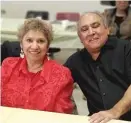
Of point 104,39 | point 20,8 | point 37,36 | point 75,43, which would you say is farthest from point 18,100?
A: point 20,8

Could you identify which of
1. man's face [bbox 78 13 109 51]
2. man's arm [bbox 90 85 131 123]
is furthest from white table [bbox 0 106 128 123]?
man's face [bbox 78 13 109 51]

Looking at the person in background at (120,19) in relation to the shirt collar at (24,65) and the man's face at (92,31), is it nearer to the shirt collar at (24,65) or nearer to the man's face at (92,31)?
the man's face at (92,31)

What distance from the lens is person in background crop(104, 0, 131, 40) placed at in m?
3.80

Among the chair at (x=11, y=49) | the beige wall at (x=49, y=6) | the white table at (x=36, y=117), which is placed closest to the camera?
the white table at (x=36, y=117)

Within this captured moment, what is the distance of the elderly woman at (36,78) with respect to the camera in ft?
5.64

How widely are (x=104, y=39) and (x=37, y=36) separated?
46cm

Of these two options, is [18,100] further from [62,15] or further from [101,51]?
[62,15]

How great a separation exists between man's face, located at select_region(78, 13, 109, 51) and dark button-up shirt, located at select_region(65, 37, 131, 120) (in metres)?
0.06

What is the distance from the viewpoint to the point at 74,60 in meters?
1.97

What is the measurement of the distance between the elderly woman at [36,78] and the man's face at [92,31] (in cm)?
24

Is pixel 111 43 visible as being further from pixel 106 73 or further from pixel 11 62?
pixel 11 62

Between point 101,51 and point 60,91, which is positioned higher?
point 101,51

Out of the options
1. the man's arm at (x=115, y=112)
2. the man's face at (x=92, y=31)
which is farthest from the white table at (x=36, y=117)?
the man's face at (x=92, y=31)

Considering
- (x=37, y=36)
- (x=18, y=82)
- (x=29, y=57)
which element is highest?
(x=37, y=36)
